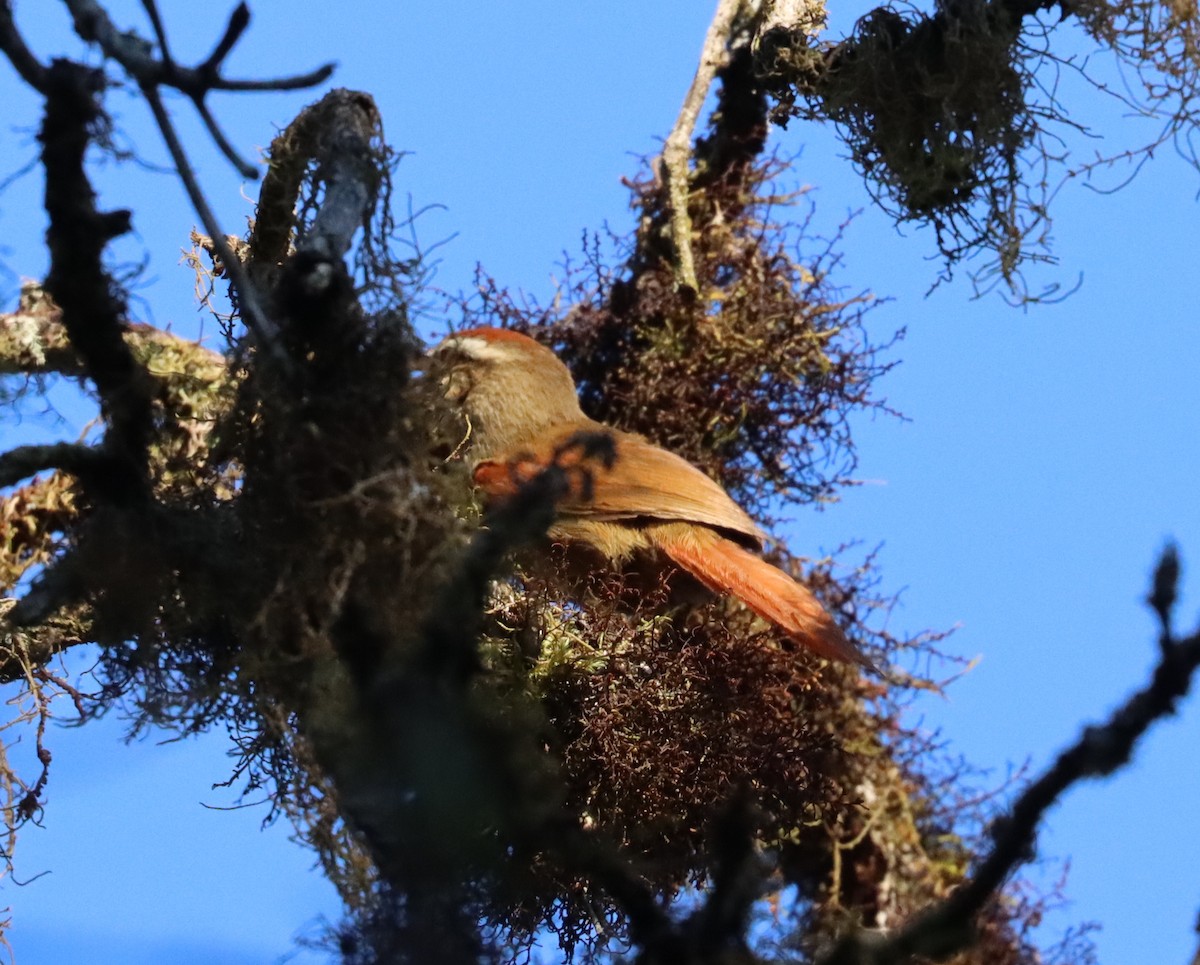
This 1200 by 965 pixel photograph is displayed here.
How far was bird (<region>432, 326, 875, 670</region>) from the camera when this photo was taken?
13.9 feet

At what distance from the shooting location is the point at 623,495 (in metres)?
4.51

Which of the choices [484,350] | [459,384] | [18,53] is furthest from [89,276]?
[484,350]

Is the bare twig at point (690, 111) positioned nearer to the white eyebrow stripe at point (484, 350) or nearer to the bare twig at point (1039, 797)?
the white eyebrow stripe at point (484, 350)

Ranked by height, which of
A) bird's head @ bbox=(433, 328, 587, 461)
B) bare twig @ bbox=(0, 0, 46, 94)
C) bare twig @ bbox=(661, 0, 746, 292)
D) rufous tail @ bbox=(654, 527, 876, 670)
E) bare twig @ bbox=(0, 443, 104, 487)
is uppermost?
bare twig @ bbox=(661, 0, 746, 292)

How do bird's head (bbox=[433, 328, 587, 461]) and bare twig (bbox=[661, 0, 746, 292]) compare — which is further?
bare twig (bbox=[661, 0, 746, 292])

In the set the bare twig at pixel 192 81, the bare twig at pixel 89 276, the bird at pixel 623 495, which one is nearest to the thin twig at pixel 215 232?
the bare twig at pixel 192 81

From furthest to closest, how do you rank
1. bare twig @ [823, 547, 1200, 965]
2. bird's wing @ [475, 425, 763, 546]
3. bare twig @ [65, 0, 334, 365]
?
bird's wing @ [475, 425, 763, 546], bare twig @ [65, 0, 334, 365], bare twig @ [823, 547, 1200, 965]

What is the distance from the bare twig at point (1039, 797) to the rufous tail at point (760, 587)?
2087 mm

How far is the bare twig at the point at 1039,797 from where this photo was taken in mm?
1833

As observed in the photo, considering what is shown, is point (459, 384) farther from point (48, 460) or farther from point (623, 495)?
point (48, 460)

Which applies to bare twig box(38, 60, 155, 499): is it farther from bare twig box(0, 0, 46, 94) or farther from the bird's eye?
the bird's eye

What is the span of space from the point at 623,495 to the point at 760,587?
0.54 m

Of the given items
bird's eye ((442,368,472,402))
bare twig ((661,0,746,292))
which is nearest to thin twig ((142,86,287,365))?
bird's eye ((442,368,472,402))

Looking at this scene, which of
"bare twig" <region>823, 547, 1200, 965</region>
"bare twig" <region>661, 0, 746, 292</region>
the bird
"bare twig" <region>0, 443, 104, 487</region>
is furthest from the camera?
"bare twig" <region>661, 0, 746, 292</region>
